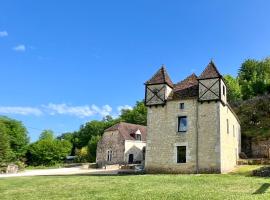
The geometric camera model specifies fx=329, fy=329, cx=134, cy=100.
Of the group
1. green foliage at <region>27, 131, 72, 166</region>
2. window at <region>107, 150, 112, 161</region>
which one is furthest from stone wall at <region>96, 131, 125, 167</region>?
green foliage at <region>27, 131, 72, 166</region>

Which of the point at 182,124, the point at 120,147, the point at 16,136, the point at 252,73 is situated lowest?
the point at 120,147

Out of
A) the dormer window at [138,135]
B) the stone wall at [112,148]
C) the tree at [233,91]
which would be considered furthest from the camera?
the tree at [233,91]

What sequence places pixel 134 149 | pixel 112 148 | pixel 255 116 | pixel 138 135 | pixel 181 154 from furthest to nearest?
pixel 138 135, pixel 134 149, pixel 112 148, pixel 255 116, pixel 181 154

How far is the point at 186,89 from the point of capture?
2670 cm

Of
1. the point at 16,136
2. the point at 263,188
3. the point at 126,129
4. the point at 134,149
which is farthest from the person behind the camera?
the point at 16,136

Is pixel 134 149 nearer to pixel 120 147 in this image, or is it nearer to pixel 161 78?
pixel 120 147

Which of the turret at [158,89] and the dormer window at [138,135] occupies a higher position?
the turret at [158,89]

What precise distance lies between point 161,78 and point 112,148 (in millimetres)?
19913

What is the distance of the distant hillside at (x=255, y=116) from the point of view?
37.7 metres

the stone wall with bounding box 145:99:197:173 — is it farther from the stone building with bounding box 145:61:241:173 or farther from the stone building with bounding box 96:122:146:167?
the stone building with bounding box 96:122:146:167

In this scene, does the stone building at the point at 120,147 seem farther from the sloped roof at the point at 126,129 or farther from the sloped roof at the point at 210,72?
the sloped roof at the point at 210,72

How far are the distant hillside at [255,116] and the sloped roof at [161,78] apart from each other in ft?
48.5

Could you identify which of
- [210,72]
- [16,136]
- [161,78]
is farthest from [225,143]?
[16,136]

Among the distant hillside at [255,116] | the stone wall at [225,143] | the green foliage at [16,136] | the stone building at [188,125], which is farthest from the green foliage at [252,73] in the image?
the green foliage at [16,136]
